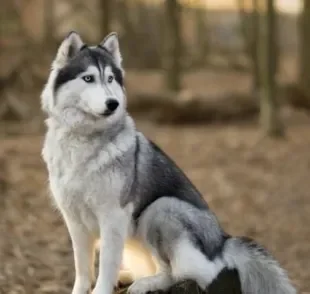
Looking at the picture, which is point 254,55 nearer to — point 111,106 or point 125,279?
point 125,279

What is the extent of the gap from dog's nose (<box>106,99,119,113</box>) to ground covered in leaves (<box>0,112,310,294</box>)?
229cm

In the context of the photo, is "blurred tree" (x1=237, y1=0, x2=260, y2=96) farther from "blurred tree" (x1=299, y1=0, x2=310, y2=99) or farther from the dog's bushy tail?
the dog's bushy tail

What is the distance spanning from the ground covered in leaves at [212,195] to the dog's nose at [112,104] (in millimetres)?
2286

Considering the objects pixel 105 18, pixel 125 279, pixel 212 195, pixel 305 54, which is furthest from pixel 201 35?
pixel 125 279

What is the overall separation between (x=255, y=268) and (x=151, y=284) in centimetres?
69

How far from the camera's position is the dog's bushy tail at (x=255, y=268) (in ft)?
15.1

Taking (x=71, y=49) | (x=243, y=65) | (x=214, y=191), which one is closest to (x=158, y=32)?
(x=243, y=65)

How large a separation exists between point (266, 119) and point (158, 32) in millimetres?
13559

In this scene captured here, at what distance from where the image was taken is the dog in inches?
170

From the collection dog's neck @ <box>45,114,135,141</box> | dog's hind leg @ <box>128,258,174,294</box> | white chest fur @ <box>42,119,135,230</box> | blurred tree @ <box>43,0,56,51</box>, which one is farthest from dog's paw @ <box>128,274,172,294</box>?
blurred tree @ <box>43,0,56,51</box>

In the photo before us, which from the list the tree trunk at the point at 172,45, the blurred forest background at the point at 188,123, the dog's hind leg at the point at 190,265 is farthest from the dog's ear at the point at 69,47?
the tree trunk at the point at 172,45

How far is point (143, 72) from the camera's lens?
2498 cm

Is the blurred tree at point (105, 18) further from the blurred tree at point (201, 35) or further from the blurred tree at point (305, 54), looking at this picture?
the blurred tree at point (201, 35)

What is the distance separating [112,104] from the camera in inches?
163
